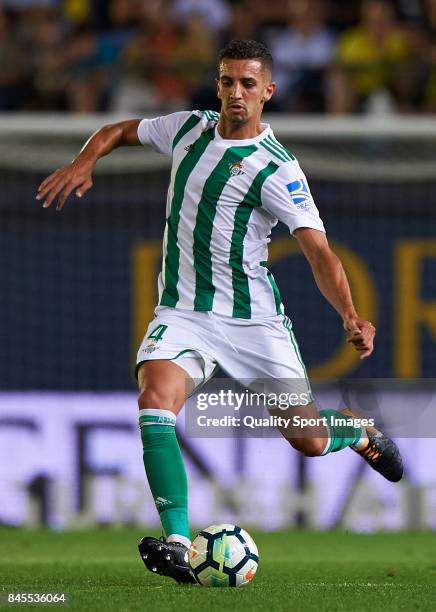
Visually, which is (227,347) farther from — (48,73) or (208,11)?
(208,11)

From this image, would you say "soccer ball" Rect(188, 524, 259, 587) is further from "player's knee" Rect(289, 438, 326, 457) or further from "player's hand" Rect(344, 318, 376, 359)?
"player's hand" Rect(344, 318, 376, 359)

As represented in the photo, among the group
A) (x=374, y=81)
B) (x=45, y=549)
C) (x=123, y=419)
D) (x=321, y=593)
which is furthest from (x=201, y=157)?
(x=374, y=81)

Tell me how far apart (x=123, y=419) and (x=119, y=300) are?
1.02 m

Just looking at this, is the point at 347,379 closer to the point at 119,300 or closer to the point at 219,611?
the point at 119,300

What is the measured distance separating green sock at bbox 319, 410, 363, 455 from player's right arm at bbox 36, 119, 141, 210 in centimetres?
157

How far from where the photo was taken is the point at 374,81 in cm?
1105

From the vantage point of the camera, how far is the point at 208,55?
1112 centimetres

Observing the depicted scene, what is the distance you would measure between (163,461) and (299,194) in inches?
51.3

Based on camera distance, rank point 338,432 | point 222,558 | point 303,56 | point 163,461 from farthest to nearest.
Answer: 1. point 303,56
2. point 338,432
3. point 163,461
4. point 222,558

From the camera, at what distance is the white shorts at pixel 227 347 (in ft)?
19.7

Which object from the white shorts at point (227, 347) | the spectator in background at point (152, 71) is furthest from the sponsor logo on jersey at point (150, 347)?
the spectator in background at point (152, 71)

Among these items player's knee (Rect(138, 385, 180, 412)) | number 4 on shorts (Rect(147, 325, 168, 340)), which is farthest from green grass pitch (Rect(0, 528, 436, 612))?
number 4 on shorts (Rect(147, 325, 168, 340))

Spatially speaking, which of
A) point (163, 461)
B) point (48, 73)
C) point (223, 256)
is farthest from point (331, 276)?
point (48, 73)

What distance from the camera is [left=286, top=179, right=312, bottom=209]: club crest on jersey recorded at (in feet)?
19.6
